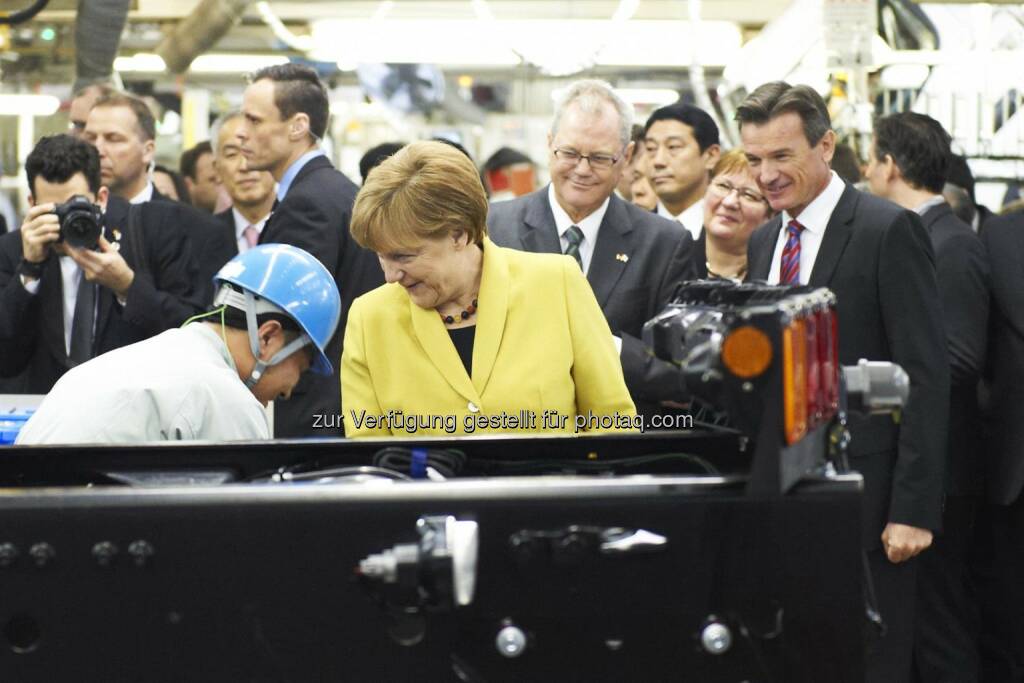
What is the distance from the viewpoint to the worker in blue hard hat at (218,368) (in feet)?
9.55

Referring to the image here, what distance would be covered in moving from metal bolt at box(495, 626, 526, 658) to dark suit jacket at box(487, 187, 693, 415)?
233 cm

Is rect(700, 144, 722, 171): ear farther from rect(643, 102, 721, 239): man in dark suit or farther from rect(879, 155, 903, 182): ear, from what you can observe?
rect(879, 155, 903, 182): ear

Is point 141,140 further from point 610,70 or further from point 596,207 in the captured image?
point 610,70

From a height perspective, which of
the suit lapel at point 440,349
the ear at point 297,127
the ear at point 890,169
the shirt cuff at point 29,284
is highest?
the ear at point 297,127

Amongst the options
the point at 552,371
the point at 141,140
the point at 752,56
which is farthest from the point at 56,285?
the point at 752,56

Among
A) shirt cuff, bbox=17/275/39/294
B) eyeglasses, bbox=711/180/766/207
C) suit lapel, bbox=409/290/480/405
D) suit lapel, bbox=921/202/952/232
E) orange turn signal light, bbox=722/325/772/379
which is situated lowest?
suit lapel, bbox=409/290/480/405

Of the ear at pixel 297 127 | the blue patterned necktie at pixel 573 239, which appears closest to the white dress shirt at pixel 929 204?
the blue patterned necktie at pixel 573 239

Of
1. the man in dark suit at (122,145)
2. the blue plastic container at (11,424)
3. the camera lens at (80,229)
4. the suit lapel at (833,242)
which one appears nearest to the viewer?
the blue plastic container at (11,424)

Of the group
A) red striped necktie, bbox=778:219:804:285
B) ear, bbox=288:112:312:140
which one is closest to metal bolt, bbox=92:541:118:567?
red striped necktie, bbox=778:219:804:285

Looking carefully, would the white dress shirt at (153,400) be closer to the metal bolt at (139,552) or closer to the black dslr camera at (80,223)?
the metal bolt at (139,552)

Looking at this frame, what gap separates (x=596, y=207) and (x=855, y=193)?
0.92 m

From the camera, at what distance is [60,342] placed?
4.79 metres

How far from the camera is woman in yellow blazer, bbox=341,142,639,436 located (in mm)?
3152

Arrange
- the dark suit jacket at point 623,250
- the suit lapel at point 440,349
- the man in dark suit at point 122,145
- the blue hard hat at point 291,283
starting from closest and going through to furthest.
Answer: the blue hard hat at point 291,283 → the suit lapel at point 440,349 → the dark suit jacket at point 623,250 → the man in dark suit at point 122,145
